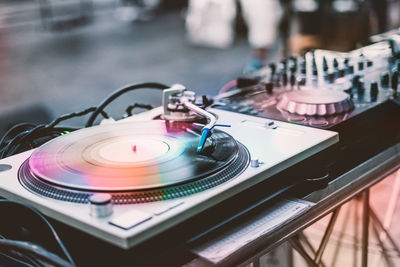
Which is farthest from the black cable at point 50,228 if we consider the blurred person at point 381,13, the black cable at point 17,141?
the blurred person at point 381,13

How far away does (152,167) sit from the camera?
0.93 metres

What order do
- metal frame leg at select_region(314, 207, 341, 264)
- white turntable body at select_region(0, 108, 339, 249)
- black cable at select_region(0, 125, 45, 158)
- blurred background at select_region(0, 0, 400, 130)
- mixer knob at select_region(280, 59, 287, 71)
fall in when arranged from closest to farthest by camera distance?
white turntable body at select_region(0, 108, 339, 249)
black cable at select_region(0, 125, 45, 158)
metal frame leg at select_region(314, 207, 341, 264)
mixer knob at select_region(280, 59, 287, 71)
blurred background at select_region(0, 0, 400, 130)

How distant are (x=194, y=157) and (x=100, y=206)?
0.24 metres

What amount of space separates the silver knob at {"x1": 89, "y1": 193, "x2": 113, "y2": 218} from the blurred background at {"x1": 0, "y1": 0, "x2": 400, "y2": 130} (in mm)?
2789

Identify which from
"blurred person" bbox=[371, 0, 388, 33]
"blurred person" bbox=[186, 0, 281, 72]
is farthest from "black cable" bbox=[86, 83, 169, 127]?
"blurred person" bbox=[186, 0, 281, 72]

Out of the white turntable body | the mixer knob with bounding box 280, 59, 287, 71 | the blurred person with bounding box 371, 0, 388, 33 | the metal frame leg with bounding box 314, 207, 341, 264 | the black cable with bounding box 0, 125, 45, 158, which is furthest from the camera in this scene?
the blurred person with bounding box 371, 0, 388, 33

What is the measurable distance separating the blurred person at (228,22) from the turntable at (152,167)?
3.97 metres

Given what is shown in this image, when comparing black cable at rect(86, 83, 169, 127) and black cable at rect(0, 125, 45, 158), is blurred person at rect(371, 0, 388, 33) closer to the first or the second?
black cable at rect(86, 83, 169, 127)

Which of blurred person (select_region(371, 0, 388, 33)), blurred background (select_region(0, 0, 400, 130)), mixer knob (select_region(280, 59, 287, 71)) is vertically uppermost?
mixer knob (select_region(280, 59, 287, 71))

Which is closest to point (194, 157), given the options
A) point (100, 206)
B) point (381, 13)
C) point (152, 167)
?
point (152, 167)

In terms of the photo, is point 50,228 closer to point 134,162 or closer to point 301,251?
point 134,162

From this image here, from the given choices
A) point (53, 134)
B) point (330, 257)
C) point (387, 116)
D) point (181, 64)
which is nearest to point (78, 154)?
point (53, 134)

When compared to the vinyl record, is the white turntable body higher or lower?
lower

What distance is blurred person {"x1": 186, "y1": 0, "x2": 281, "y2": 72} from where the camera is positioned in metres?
5.31
